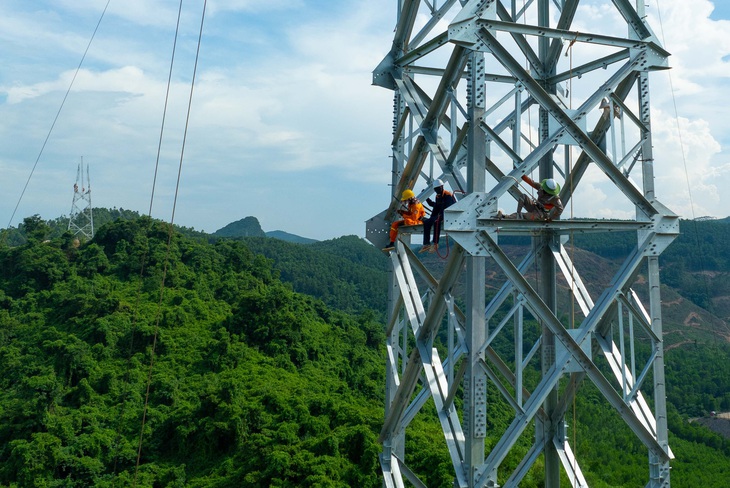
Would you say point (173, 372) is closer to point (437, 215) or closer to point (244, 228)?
point (437, 215)

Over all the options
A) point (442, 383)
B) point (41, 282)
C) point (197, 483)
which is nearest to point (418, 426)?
point (197, 483)

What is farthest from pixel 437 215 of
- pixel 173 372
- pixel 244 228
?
pixel 244 228

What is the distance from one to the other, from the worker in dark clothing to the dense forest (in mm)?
12208

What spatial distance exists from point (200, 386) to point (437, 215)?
2785 centimetres

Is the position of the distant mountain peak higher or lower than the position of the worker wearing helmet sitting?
higher

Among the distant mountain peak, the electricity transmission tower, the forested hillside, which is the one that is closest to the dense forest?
the forested hillside

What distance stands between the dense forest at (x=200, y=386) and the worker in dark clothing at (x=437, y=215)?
12208 millimetres

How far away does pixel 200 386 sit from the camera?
107 feet

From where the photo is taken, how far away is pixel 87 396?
104 feet

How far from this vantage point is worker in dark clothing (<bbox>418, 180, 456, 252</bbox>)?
730 centimetres

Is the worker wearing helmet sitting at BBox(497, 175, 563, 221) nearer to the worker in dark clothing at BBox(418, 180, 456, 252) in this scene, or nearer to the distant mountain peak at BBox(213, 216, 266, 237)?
the worker in dark clothing at BBox(418, 180, 456, 252)

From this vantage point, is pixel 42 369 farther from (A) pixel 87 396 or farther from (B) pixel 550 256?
(B) pixel 550 256

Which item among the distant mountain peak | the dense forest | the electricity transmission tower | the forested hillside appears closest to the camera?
the electricity transmission tower

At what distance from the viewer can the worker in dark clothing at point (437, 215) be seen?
7.30 meters
